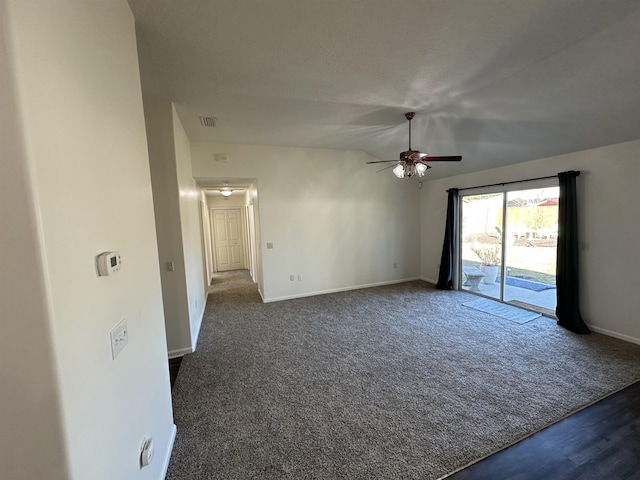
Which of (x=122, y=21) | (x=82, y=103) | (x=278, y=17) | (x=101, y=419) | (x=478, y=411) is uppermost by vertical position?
(x=278, y=17)

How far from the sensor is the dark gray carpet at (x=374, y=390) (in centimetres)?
178

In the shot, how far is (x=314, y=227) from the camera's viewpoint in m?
5.23

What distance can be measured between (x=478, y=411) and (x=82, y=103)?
3.19 m

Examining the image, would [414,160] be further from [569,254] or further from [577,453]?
[577,453]

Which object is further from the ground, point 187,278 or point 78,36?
point 78,36

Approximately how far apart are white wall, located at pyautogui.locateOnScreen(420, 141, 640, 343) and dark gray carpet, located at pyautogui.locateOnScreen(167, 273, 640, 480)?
0.36 m

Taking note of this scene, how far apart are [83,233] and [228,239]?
24.4 feet

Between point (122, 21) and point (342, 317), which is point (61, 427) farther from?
point (342, 317)

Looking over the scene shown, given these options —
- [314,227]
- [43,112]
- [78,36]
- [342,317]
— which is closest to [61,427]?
[43,112]

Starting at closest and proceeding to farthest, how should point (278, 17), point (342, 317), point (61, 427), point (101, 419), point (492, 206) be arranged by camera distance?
1. point (61, 427)
2. point (101, 419)
3. point (278, 17)
4. point (342, 317)
5. point (492, 206)

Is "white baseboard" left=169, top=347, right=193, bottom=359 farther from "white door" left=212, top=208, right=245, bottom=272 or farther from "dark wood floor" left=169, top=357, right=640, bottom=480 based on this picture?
"white door" left=212, top=208, right=245, bottom=272

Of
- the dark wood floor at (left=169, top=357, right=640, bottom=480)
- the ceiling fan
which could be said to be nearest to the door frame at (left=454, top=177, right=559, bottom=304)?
the ceiling fan

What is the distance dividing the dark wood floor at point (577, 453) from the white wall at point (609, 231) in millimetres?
1804

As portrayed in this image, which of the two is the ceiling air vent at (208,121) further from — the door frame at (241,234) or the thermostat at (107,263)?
the door frame at (241,234)
